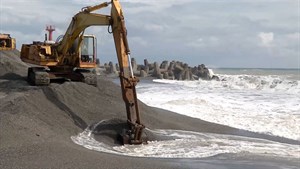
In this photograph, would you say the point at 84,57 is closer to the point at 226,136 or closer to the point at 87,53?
the point at 87,53

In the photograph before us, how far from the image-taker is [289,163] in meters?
9.93

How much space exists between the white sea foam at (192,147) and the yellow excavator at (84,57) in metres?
0.66

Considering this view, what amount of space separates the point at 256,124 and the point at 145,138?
571 cm

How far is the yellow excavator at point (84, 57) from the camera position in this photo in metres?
12.2

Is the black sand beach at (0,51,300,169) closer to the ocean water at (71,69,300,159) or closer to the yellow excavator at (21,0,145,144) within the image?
the ocean water at (71,69,300,159)

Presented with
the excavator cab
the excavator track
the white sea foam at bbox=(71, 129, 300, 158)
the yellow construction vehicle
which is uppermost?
the yellow construction vehicle

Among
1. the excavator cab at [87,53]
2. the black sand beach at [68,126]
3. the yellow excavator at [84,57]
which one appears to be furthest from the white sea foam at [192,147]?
the excavator cab at [87,53]

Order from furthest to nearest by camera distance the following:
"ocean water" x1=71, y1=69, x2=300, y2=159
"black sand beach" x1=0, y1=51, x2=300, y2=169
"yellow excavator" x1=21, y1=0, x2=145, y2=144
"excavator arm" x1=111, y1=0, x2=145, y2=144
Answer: "yellow excavator" x1=21, y1=0, x2=145, y2=144 → "excavator arm" x1=111, y1=0, x2=145, y2=144 → "ocean water" x1=71, y1=69, x2=300, y2=159 → "black sand beach" x1=0, y1=51, x2=300, y2=169

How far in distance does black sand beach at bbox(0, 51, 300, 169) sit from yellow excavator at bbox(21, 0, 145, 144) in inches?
28.6

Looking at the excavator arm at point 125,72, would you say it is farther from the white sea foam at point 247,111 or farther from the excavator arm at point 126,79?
the white sea foam at point 247,111

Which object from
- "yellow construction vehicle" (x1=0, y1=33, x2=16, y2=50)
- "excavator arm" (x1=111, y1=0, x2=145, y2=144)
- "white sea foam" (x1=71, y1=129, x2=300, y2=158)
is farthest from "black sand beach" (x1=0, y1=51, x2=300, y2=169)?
"yellow construction vehicle" (x1=0, y1=33, x2=16, y2=50)

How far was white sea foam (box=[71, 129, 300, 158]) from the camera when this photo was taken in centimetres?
1071

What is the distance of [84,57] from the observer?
16.3m

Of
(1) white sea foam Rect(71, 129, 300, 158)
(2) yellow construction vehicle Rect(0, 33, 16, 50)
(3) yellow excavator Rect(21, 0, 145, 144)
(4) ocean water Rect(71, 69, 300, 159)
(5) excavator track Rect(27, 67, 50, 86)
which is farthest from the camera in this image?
(2) yellow construction vehicle Rect(0, 33, 16, 50)
